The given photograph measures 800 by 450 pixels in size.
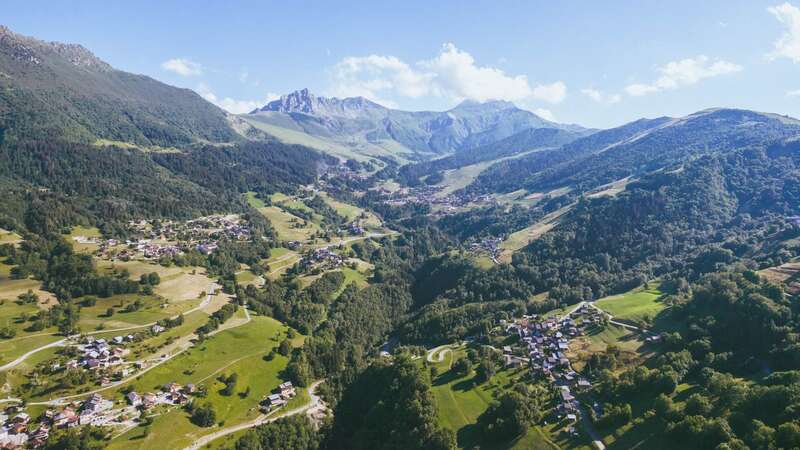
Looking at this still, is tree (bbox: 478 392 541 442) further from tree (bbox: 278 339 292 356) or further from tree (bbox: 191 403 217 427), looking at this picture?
tree (bbox: 278 339 292 356)

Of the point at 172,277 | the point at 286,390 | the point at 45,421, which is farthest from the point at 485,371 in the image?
the point at 172,277

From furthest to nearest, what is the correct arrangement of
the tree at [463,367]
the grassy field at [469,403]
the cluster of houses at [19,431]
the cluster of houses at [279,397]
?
1. the cluster of houses at [279,397]
2. the tree at [463,367]
3. the cluster of houses at [19,431]
4. the grassy field at [469,403]

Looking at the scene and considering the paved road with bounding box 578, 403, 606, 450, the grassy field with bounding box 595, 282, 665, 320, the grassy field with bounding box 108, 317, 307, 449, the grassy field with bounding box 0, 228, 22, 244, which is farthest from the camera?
the grassy field with bounding box 0, 228, 22, 244

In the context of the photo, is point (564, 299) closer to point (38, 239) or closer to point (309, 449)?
point (309, 449)

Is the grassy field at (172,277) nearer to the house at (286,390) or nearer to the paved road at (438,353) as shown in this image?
the house at (286,390)

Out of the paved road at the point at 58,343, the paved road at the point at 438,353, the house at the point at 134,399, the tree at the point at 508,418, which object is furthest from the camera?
the paved road at the point at 438,353

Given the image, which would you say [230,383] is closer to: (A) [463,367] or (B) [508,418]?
(A) [463,367]

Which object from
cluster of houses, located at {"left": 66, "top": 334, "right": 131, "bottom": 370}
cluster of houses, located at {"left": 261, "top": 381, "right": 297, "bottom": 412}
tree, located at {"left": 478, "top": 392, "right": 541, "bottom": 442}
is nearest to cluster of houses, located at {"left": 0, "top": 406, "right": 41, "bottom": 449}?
cluster of houses, located at {"left": 66, "top": 334, "right": 131, "bottom": 370}

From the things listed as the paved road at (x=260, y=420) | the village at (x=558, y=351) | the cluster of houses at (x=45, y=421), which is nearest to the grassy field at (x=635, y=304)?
the village at (x=558, y=351)
